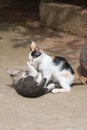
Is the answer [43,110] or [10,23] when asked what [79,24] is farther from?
[43,110]

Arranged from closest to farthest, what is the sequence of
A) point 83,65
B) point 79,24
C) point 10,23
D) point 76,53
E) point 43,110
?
point 43,110 < point 83,65 < point 76,53 < point 79,24 < point 10,23

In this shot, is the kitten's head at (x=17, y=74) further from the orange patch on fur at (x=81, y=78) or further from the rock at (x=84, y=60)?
the rock at (x=84, y=60)

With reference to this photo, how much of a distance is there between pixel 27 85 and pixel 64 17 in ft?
14.4

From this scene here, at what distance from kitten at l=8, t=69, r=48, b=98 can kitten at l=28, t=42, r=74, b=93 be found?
0.16m

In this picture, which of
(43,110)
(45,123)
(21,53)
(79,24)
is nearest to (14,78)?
(43,110)

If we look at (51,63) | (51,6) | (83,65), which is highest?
(51,63)

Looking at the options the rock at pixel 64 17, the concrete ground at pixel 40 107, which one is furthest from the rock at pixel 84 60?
the rock at pixel 64 17

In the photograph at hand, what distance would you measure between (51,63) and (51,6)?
4.38 meters

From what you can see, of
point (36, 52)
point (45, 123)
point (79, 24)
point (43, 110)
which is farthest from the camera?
point (79, 24)

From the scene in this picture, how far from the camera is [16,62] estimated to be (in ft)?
26.2

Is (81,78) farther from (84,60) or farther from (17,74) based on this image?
(17,74)

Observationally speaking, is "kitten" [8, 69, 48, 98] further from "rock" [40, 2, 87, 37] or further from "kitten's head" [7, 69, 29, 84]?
"rock" [40, 2, 87, 37]

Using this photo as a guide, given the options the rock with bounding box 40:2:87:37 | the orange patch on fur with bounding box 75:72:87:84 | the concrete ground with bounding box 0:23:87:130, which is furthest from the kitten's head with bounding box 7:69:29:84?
the rock with bounding box 40:2:87:37

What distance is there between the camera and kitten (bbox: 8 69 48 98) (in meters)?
6.04
